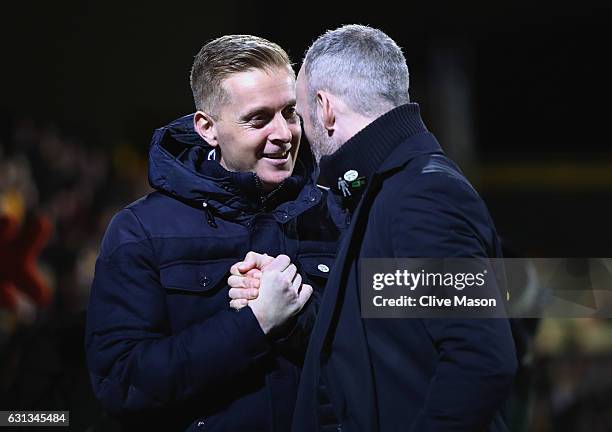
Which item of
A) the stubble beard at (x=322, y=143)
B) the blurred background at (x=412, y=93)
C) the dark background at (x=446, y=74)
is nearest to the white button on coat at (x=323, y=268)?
the stubble beard at (x=322, y=143)

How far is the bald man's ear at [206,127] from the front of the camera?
2.26 m

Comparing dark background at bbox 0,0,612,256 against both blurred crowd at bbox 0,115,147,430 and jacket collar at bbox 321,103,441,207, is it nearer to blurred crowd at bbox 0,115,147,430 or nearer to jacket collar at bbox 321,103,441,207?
blurred crowd at bbox 0,115,147,430

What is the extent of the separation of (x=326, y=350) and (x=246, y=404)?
0.30 m

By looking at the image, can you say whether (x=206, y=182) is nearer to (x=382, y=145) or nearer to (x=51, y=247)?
(x=382, y=145)

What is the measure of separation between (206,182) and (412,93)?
754cm

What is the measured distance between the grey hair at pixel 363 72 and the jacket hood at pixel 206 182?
29 cm

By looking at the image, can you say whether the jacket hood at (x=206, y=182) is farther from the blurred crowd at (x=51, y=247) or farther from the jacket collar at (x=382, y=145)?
the blurred crowd at (x=51, y=247)

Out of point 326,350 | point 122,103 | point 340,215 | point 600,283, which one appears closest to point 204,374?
point 326,350

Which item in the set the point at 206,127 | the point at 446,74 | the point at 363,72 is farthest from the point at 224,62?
the point at 446,74

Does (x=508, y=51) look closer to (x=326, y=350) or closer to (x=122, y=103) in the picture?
(x=122, y=103)

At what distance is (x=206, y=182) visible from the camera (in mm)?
2174

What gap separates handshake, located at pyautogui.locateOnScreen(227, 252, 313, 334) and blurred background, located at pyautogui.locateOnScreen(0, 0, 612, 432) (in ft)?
10.9

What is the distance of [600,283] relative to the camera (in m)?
3.21

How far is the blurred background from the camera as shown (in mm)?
6848
